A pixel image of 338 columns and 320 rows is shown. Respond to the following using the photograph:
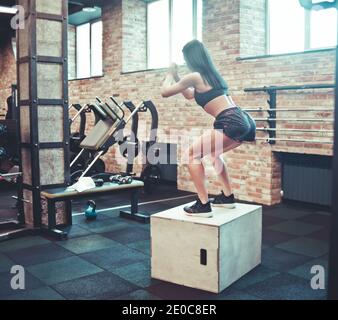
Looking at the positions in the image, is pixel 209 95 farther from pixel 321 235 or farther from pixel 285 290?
pixel 321 235

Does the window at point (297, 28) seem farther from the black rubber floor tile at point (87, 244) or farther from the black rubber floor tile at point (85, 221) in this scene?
the black rubber floor tile at point (87, 244)

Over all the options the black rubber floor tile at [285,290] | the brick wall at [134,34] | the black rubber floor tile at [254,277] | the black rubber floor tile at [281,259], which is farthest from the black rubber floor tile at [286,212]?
the brick wall at [134,34]

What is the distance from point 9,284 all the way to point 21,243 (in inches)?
41.5

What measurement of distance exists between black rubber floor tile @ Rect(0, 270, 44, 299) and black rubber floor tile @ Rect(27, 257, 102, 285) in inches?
1.9

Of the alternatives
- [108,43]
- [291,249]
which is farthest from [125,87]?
[291,249]

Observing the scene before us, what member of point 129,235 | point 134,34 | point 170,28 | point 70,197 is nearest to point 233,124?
point 129,235

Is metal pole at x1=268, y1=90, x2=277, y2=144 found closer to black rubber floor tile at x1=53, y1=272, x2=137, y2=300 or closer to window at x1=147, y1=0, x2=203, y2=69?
window at x1=147, y1=0, x2=203, y2=69

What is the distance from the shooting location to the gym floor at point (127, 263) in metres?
2.90

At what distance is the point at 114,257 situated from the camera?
3.68 meters

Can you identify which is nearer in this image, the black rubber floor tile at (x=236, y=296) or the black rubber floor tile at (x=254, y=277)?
the black rubber floor tile at (x=236, y=296)

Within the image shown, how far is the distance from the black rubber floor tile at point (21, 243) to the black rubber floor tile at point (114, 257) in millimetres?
631

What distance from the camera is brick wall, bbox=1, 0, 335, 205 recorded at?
5031 mm

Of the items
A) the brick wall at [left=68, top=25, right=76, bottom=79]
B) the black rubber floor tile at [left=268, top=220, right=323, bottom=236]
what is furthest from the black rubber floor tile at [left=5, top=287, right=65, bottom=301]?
the brick wall at [left=68, top=25, right=76, bottom=79]

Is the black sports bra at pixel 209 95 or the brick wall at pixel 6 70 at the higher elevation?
the brick wall at pixel 6 70
